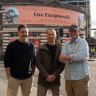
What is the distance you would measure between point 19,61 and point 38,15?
234 feet

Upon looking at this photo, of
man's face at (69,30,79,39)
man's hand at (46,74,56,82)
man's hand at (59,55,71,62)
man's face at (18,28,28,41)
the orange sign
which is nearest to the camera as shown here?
man's hand at (59,55,71,62)

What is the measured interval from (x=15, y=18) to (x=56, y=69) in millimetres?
68166

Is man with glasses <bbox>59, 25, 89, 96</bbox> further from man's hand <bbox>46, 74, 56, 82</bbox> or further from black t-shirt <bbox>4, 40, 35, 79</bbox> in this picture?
black t-shirt <bbox>4, 40, 35, 79</bbox>

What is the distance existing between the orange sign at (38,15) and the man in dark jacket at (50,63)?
67.4 meters

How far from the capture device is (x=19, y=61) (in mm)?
7586

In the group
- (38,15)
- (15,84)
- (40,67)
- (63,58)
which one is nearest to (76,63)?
(63,58)

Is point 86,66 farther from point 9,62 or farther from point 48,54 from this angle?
point 9,62

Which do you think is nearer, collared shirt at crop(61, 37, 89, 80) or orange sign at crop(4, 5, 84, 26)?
collared shirt at crop(61, 37, 89, 80)

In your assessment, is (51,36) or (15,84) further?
(15,84)

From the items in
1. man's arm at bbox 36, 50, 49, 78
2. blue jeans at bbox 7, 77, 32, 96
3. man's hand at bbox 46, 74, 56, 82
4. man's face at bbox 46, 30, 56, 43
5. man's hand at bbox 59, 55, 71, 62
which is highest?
man's face at bbox 46, 30, 56, 43

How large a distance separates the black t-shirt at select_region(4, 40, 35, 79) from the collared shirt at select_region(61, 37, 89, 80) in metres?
0.73

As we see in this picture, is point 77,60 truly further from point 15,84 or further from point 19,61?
point 15,84

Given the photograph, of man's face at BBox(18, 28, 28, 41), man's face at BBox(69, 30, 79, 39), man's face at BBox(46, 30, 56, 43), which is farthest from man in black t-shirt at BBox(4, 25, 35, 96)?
man's face at BBox(69, 30, 79, 39)

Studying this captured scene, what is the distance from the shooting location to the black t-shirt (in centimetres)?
758
